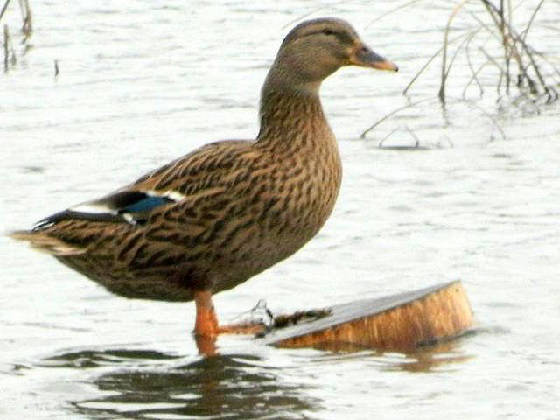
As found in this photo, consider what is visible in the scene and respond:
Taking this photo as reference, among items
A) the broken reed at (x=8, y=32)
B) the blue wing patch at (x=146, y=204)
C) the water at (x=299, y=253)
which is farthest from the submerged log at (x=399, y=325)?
the broken reed at (x=8, y=32)

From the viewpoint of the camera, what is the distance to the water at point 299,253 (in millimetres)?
7215

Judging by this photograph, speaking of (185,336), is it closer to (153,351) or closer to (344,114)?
(153,351)

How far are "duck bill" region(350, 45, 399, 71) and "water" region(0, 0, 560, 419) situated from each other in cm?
98

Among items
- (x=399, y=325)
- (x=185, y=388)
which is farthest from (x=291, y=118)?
(x=185, y=388)

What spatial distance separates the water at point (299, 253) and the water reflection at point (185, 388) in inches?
0.5

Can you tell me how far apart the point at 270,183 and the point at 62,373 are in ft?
4.37

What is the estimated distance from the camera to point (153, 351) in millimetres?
7895

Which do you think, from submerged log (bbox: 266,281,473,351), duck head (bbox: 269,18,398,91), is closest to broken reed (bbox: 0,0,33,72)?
duck head (bbox: 269,18,398,91)

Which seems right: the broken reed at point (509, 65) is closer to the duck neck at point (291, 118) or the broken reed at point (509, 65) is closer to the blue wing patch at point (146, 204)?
the duck neck at point (291, 118)

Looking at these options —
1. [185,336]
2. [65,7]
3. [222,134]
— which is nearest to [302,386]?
[185,336]

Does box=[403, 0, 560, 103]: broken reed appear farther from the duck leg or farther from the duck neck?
the duck leg

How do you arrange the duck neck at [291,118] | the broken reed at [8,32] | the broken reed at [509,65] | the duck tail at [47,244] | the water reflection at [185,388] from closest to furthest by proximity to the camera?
the water reflection at [185,388] < the duck tail at [47,244] < the duck neck at [291,118] < the broken reed at [509,65] < the broken reed at [8,32]

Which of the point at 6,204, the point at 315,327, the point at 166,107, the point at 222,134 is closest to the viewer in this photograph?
the point at 315,327

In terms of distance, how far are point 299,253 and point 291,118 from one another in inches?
41.3
